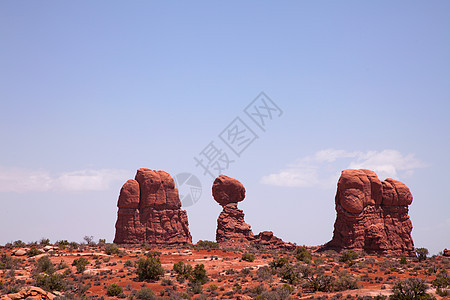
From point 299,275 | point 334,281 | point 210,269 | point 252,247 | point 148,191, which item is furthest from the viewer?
point 148,191

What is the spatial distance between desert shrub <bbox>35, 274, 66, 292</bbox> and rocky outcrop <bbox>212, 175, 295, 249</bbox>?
2224 cm

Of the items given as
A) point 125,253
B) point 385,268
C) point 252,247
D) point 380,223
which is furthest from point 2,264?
point 380,223

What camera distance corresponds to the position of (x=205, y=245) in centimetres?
4978

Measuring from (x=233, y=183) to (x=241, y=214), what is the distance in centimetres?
360

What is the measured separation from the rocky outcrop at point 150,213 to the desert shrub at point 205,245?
3.49 metres

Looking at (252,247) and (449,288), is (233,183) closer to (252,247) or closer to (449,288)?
(252,247)

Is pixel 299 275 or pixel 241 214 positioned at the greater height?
pixel 241 214

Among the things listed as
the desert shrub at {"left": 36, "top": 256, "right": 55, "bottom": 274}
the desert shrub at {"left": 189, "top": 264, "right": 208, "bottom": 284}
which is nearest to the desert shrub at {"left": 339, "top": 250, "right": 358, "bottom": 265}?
the desert shrub at {"left": 189, "top": 264, "right": 208, "bottom": 284}

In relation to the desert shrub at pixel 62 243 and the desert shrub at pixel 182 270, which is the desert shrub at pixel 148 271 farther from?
Result: the desert shrub at pixel 62 243

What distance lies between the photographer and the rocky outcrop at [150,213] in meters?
52.1

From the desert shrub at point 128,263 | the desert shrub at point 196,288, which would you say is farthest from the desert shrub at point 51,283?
the desert shrub at point 196,288

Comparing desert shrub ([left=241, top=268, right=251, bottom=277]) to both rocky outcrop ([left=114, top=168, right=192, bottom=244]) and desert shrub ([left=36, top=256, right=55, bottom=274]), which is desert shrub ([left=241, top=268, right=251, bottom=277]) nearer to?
desert shrub ([left=36, top=256, right=55, bottom=274])

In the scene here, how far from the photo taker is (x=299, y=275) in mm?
34438

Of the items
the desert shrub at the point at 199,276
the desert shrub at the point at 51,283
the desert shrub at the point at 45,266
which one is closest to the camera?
the desert shrub at the point at 51,283
